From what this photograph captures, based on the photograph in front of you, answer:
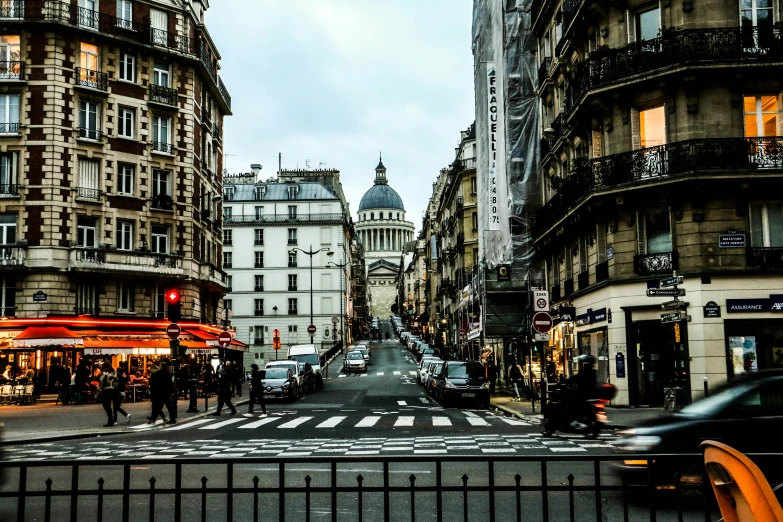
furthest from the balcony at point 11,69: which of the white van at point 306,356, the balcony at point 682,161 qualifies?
the balcony at point 682,161

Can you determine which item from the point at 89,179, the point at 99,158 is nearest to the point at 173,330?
the point at 89,179

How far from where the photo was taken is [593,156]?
1177 inches

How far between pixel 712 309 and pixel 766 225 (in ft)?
10.7

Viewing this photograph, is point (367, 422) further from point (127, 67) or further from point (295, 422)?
point (127, 67)

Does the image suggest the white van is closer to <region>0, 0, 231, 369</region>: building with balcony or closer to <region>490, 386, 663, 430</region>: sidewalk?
<region>0, 0, 231, 369</region>: building with balcony

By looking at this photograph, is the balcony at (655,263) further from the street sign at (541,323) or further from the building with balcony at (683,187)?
the street sign at (541,323)

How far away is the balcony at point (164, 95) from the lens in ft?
145

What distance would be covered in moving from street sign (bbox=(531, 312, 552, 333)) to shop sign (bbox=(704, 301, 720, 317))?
454 cm

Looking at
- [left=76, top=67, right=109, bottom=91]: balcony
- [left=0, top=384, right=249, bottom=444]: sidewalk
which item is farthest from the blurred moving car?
[left=76, top=67, right=109, bottom=91]: balcony

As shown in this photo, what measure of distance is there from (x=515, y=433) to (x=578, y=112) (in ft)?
46.3

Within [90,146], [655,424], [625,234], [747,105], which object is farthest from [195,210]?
[655,424]

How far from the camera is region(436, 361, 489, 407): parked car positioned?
102 feet

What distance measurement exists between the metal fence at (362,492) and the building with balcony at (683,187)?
13.2 meters

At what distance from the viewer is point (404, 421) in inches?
935
